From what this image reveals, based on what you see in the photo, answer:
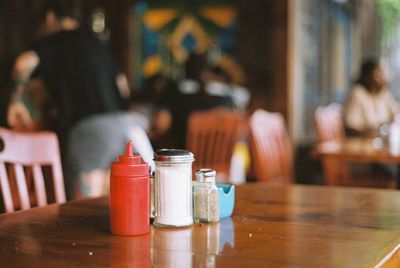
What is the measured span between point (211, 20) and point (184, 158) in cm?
644

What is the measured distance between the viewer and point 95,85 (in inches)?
122

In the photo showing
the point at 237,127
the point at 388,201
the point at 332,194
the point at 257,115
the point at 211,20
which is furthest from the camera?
the point at 211,20

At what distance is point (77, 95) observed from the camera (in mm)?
3092

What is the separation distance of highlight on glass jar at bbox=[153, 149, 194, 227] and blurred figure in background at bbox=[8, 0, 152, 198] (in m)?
1.73

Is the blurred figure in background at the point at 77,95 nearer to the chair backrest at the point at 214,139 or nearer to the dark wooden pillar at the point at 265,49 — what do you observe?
the chair backrest at the point at 214,139

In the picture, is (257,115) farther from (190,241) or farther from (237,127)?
(190,241)

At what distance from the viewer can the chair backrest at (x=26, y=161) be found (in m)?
1.68

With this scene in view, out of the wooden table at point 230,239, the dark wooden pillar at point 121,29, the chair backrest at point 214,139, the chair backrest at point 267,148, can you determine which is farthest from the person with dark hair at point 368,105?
the wooden table at point 230,239

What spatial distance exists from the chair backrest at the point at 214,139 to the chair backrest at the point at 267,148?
1.70 ft

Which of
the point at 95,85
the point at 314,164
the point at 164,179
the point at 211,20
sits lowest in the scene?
the point at 314,164

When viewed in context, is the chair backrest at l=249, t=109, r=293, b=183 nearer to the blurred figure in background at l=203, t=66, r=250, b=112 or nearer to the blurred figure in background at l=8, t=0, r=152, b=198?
the blurred figure in background at l=8, t=0, r=152, b=198

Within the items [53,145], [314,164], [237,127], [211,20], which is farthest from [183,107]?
[211,20]

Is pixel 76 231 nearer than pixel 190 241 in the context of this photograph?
No

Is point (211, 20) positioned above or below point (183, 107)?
above
